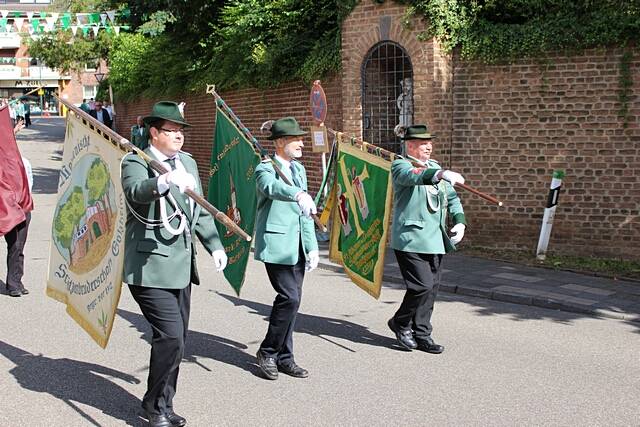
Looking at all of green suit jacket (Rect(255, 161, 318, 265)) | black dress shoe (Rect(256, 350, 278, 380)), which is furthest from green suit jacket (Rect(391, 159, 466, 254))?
black dress shoe (Rect(256, 350, 278, 380))

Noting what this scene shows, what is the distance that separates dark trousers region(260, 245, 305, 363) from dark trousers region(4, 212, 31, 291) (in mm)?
4032

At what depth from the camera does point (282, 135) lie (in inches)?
232

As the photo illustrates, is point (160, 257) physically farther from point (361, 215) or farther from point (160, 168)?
point (361, 215)

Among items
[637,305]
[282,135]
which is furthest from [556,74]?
[282,135]

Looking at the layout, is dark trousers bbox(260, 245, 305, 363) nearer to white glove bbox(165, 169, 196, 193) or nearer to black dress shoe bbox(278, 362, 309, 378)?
black dress shoe bbox(278, 362, 309, 378)

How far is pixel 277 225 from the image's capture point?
5.98 m

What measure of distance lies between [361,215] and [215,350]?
1.74 m

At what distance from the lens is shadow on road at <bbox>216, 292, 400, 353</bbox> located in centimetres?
692

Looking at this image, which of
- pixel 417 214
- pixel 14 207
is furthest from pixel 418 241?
pixel 14 207

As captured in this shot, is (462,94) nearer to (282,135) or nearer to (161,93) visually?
(282,135)

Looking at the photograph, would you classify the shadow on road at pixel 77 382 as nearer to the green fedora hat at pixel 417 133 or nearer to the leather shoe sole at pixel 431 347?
the leather shoe sole at pixel 431 347

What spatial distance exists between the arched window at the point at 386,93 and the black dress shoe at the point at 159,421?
8909 millimetres

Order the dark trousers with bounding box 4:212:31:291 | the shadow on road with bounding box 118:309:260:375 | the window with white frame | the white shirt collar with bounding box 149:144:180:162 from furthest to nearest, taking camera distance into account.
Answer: the window with white frame < the dark trousers with bounding box 4:212:31:291 < the shadow on road with bounding box 118:309:260:375 < the white shirt collar with bounding box 149:144:180:162

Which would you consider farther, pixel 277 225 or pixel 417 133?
pixel 417 133
